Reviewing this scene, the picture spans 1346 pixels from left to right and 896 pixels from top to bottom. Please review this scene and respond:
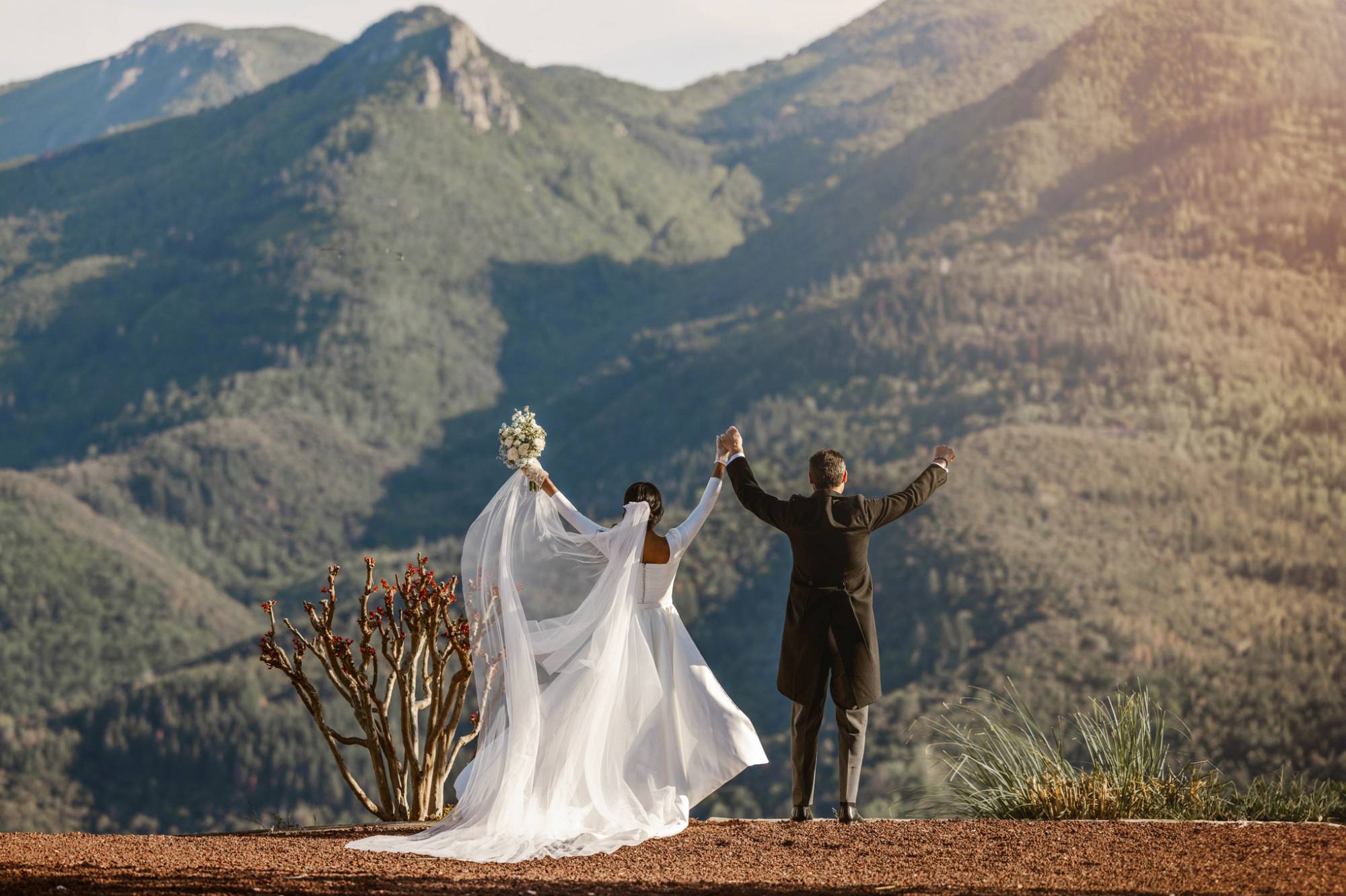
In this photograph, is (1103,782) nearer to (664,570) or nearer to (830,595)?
(830,595)

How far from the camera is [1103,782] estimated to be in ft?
25.4

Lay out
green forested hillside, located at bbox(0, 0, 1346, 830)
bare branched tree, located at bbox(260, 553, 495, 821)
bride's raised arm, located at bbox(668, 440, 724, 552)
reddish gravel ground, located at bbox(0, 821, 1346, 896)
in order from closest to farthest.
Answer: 1. reddish gravel ground, located at bbox(0, 821, 1346, 896)
2. bride's raised arm, located at bbox(668, 440, 724, 552)
3. bare branched tree, located at bbox(260, 553, 495, 821)
4. green forested hillside, located at bbox(0, 0, 1346, 830)

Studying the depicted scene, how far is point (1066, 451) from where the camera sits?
106 meters

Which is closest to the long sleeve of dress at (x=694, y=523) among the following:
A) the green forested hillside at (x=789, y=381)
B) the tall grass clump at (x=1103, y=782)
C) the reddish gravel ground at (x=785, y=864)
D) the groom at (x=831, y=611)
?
the groom at (x=831, y=611)

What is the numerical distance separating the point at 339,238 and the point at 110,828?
108773 mm

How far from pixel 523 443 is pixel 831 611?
193 centimetres

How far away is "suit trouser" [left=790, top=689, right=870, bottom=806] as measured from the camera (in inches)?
286

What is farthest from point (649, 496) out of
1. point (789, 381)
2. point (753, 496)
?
point (789, 381)

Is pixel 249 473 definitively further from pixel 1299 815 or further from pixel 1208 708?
pixel 1299 815

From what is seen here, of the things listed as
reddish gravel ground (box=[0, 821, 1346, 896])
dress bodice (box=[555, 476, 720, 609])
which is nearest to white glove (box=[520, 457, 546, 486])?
dress bodice (box=[555, 476, 720, 609])

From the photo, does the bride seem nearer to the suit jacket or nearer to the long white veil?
the long white veil

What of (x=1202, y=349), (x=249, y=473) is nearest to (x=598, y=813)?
(x=1202, y=349)

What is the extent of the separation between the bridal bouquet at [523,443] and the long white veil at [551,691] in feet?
0.57

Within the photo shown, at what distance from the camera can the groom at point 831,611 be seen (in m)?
7.21
